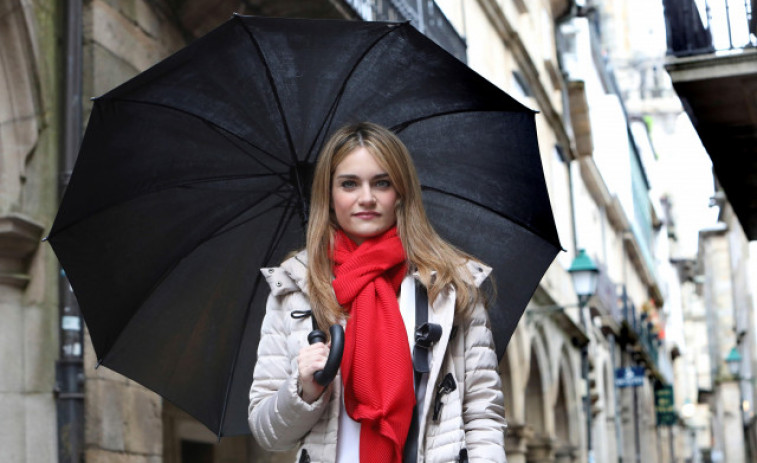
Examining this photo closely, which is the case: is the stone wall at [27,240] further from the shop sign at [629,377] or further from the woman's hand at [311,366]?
the shop sign at [629,377]

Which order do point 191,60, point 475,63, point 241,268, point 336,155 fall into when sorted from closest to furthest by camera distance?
point 336,155 → point 191,60 → point 241,268 → point 475,63

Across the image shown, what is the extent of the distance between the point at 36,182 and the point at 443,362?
503 cm

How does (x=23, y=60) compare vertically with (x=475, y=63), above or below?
below

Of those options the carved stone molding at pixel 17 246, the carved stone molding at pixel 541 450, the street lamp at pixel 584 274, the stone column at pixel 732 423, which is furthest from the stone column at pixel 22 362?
the stone column at pixel 732 423

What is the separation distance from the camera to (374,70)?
4.49 m

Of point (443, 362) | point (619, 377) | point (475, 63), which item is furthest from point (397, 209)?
point (619, 377)

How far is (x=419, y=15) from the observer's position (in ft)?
44.3

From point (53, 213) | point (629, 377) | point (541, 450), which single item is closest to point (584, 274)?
point (541, 450)

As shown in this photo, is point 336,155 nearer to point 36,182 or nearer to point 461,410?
point 461,410

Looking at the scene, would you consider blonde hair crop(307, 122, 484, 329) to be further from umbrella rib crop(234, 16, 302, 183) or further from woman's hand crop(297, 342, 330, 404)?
umbrella rib crop(234, 16, 302, 183)

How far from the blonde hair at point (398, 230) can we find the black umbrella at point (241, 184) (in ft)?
2.21

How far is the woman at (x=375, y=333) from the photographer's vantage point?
138 inches

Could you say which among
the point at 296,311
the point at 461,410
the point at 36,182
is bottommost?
the point at 461,410

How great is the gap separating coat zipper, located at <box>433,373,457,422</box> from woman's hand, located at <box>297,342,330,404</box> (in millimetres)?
303
